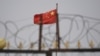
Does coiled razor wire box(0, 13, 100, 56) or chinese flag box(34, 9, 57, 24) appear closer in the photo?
chinese flag box(34, 9, 57, 24)

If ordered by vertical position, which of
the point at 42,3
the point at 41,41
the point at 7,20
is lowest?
the point at 41,41

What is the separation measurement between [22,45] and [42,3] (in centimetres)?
51

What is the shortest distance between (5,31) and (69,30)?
69 cm

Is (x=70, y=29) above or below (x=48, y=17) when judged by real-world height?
below

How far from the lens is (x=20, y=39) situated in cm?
184

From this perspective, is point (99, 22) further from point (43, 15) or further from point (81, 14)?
point (43, 15)

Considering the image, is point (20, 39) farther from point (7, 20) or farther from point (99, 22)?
point (99, 22)

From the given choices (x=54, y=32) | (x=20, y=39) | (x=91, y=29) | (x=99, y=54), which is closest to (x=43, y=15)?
(x=54, y=32)

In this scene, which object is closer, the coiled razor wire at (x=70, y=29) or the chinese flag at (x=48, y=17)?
the chinese flag at (x=48, y=17)

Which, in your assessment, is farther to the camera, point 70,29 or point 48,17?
point 70,29

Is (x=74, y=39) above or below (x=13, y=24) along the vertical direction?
below

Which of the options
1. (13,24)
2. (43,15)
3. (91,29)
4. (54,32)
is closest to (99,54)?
(91,29)

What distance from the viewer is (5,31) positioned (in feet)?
6.17

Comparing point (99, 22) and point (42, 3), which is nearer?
point (99, 22)
